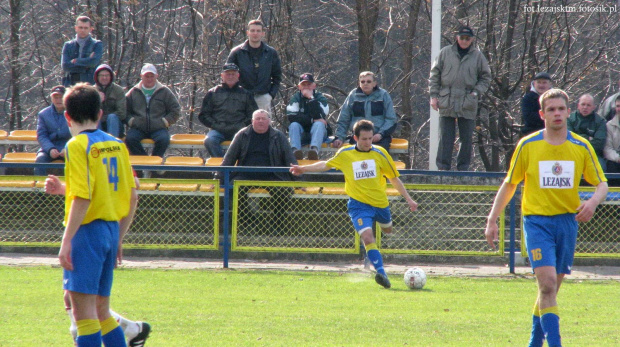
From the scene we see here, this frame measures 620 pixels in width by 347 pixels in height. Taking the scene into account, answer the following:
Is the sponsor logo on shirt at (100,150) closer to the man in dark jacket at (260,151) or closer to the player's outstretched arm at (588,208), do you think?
the player's outstretched arm at (588,208)

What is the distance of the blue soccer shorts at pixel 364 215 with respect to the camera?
8617 mm

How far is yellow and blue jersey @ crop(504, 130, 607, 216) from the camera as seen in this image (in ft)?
16.7

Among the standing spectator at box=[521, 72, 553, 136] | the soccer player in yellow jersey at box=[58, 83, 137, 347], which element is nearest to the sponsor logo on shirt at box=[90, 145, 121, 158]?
the soccer player in yellow jersey at box=[58, 83, 137, 347]

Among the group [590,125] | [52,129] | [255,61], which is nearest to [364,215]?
[590,125]

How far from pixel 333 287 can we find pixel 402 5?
12646mm

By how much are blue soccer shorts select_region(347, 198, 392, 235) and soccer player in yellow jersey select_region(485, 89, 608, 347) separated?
3.47m

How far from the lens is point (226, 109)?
39.5 feet

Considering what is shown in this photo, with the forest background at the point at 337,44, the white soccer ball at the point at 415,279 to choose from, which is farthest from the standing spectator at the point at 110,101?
the white soccer ball at the point at 415,279

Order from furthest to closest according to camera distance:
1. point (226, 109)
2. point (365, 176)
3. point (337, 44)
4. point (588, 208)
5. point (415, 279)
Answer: point (337, 44) → point (226, 109) → point (365, 176) → point (415, 279) → point (588, 208)

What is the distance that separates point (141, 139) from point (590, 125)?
6931 millimetres

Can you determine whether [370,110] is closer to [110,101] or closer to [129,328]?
[110,101]

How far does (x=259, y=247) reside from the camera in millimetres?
10289

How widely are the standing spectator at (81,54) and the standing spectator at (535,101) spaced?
681 cm

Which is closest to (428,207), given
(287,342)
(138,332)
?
(287,342)
